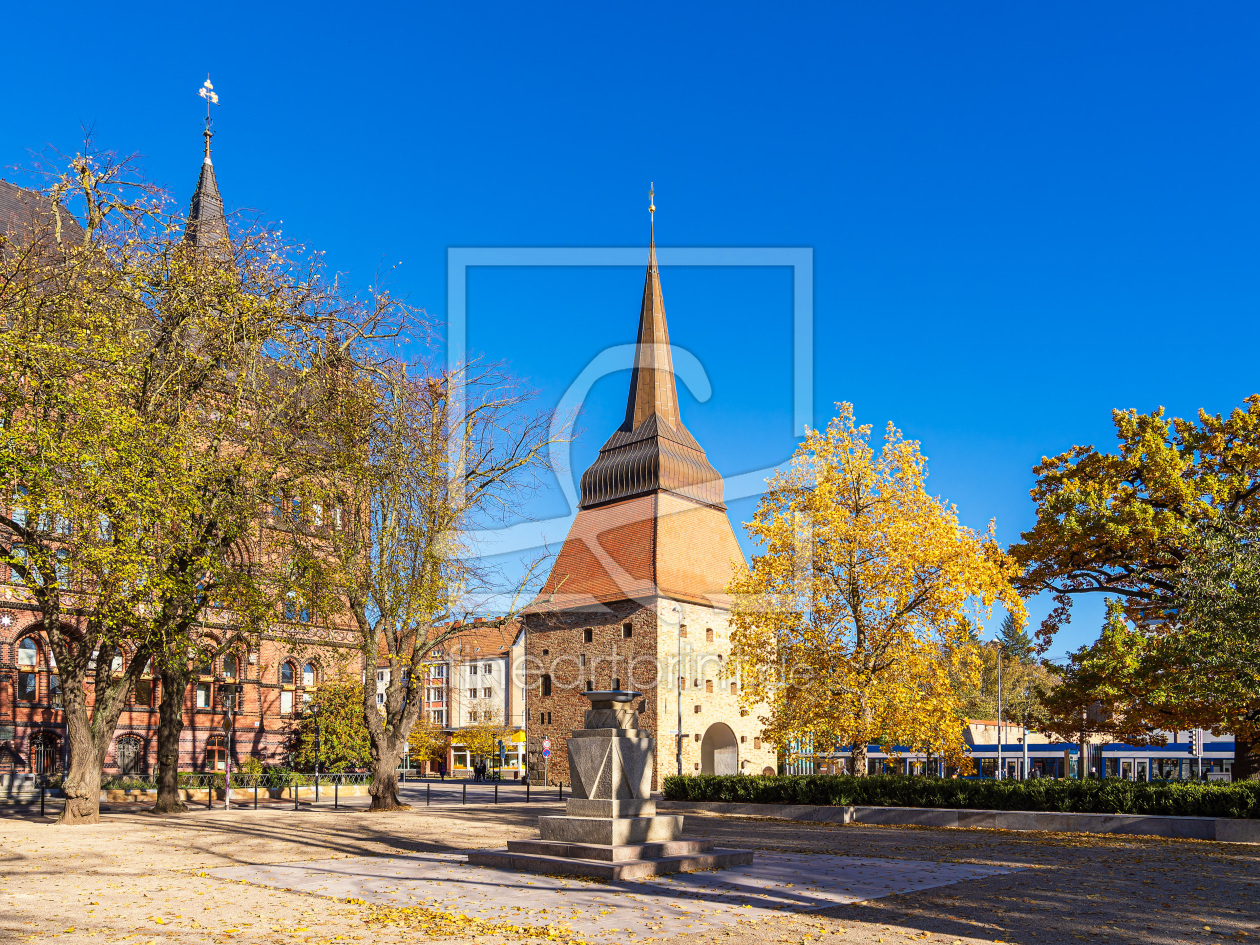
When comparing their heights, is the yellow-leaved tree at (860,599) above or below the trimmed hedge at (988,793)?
above

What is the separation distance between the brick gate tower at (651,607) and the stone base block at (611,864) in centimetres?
3432

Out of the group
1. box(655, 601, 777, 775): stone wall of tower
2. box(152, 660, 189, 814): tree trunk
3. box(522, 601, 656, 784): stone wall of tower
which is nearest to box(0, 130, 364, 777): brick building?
box(152, 660, 189, 814): tree trunk

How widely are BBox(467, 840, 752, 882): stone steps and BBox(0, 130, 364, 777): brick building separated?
55.2 feet

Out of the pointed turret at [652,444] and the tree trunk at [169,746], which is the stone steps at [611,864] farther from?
the pointed turret at [652,444]

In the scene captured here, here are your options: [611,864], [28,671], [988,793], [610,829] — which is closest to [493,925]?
[611,864]

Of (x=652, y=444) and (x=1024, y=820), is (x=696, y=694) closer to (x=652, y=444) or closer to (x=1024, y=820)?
(x=652, y=444)

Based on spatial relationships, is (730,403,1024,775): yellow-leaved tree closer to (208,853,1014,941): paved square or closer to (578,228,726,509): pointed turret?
(208,853,1014,941): paved square

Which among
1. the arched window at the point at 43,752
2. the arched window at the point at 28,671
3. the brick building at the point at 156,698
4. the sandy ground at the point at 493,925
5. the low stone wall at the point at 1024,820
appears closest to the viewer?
the sandy ground at the point at 493,925

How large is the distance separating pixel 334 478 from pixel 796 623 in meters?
11.9

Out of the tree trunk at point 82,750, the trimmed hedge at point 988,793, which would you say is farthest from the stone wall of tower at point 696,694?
the tree trunk at point 82,750

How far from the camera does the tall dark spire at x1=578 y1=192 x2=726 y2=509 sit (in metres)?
56.5

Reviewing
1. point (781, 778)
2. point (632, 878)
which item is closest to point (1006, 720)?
point (781, 778)

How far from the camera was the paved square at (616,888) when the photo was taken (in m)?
9.94

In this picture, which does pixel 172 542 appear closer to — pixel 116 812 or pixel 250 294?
pixel 250 294
